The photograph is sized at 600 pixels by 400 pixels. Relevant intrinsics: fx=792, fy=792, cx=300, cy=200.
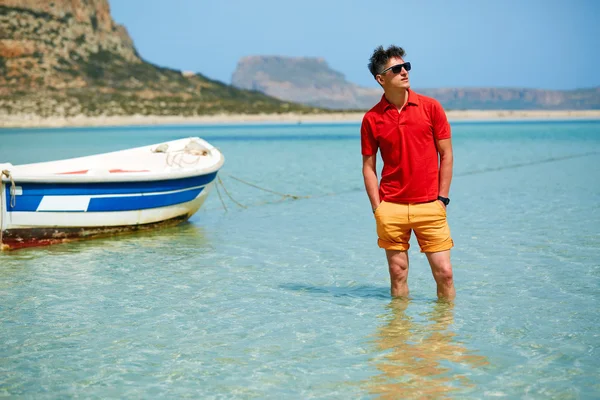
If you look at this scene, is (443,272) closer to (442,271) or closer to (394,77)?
(442,271)

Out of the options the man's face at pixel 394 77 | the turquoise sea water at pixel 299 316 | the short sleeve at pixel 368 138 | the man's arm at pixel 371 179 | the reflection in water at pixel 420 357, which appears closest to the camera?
the reflection in water at pixel 420 357

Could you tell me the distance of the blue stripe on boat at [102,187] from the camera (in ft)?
33.3

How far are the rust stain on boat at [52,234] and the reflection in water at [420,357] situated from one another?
222 inches

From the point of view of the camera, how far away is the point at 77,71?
12069 cm

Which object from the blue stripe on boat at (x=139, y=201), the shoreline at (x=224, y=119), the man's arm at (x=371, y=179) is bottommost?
the shoreline at (x=224, y=119)

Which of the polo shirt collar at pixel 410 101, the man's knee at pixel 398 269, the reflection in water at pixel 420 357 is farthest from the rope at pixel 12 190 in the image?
the polo shirt collar at pixel 410 101

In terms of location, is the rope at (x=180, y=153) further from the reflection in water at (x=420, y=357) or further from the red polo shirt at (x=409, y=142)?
the red polo shirt at (x=409, y=142)

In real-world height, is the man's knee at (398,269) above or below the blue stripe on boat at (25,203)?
above

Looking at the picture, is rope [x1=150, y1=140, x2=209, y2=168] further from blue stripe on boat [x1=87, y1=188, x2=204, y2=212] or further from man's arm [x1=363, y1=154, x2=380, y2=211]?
man's arm [x1=363, y1=154, x2=380, y2=211]

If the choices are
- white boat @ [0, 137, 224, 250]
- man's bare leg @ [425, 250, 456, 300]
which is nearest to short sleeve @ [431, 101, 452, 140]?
man's bare leg @ [425, 250, 456, 300]

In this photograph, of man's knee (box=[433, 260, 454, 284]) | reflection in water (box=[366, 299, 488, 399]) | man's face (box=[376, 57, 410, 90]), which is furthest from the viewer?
man's knee (box=[433, 260, 454, 284])

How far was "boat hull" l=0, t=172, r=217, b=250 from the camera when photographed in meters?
10.1

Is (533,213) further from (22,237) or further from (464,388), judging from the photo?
(464,388)

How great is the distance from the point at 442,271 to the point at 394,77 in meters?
1.50
